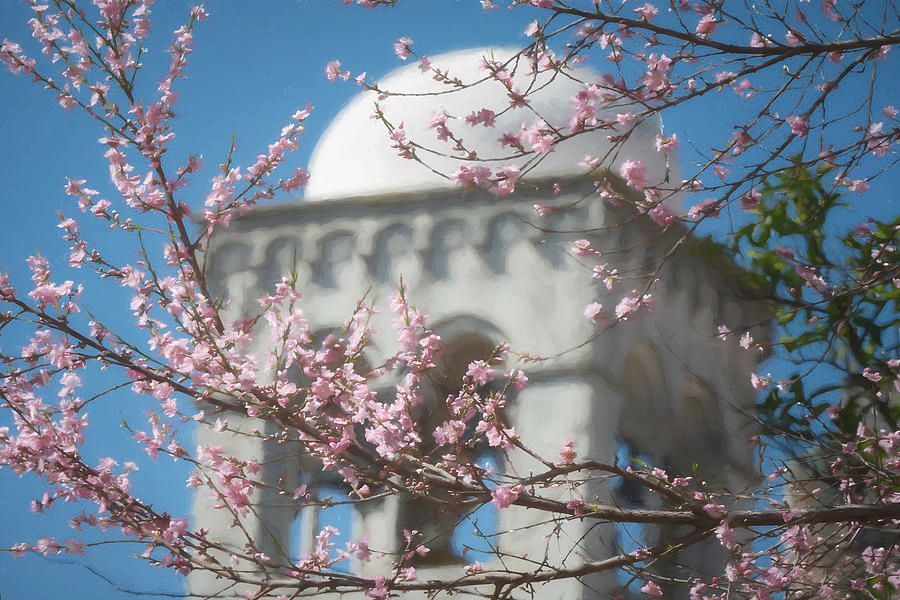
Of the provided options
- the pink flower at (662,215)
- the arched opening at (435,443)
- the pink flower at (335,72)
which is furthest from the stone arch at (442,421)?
the pink flower at (662,215)

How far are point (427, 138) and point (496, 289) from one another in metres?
0.65

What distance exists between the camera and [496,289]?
4258 mm

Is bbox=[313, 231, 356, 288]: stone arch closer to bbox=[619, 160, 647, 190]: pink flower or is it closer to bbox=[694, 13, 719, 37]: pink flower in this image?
bbox=[619, 160, 647, 190]: pink flower

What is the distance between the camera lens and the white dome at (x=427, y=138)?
4.29 m

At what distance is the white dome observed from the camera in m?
4.29

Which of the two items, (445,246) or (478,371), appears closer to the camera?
(478,371)

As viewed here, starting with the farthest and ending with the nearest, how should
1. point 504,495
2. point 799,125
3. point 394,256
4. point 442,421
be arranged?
point 394,256, point 442,421, point 799,125, point 504,495

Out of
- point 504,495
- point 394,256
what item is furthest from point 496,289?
point 504,495

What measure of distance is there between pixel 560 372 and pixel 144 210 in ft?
6.21

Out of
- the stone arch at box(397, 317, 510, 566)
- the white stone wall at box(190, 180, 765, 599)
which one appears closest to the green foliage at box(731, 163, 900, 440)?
the white stone wall at box(190, 180, 765, 599)

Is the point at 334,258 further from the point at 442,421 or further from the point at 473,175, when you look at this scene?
the point at 473,175

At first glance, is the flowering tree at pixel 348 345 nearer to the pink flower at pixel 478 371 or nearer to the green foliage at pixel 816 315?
the pink flower at pixel 478 371

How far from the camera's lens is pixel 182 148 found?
3336 mm

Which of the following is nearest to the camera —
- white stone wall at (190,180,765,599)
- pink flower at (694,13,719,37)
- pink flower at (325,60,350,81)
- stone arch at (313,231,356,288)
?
pink flower at (694,13,719,37)
